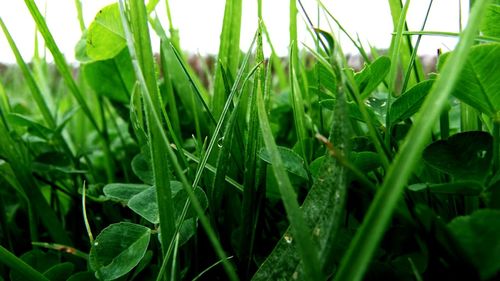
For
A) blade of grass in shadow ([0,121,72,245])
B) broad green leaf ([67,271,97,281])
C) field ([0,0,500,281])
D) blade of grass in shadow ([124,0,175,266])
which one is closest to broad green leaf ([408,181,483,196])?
field ([0,0,500,281])

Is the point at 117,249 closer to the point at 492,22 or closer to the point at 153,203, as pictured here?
the point at 153,203

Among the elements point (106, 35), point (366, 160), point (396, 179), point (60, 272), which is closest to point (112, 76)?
point (106, 35)

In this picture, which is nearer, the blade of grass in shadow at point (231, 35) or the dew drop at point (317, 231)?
the dew drop at point (317, 231)

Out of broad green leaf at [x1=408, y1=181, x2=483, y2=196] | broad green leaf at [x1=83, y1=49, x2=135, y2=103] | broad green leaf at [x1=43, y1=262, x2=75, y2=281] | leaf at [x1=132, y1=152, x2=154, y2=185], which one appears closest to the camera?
broad green leaf at [x1=408, y1=181, x2=483, y2=196]

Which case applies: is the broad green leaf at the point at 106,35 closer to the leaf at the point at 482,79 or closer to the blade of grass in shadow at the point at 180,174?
the blade of grass in shadow at the point at 180,174

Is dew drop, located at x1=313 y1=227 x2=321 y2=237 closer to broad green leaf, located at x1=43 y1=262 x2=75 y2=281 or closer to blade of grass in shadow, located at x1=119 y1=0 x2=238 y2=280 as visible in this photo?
blade of grass in shadow, located at x1=119 y1=0 x2=238 y2=280

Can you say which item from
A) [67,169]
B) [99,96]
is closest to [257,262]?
[67,169]

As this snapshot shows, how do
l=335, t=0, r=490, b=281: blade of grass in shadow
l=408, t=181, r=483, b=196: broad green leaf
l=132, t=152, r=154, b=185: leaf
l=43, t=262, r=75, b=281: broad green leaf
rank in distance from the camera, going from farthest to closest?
l=132, t=152, r=154, b=185: leaf → l=43, t=262, r=75, b=281: broad green leaf → l=408, t=181, r=483, b=196: broad green leaf → l=335, t=0, r=490, b=281: blade of grass in shadow

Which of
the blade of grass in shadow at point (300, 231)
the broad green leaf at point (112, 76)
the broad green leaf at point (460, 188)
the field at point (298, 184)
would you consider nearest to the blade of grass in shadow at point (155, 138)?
the field at point (298, 184)
